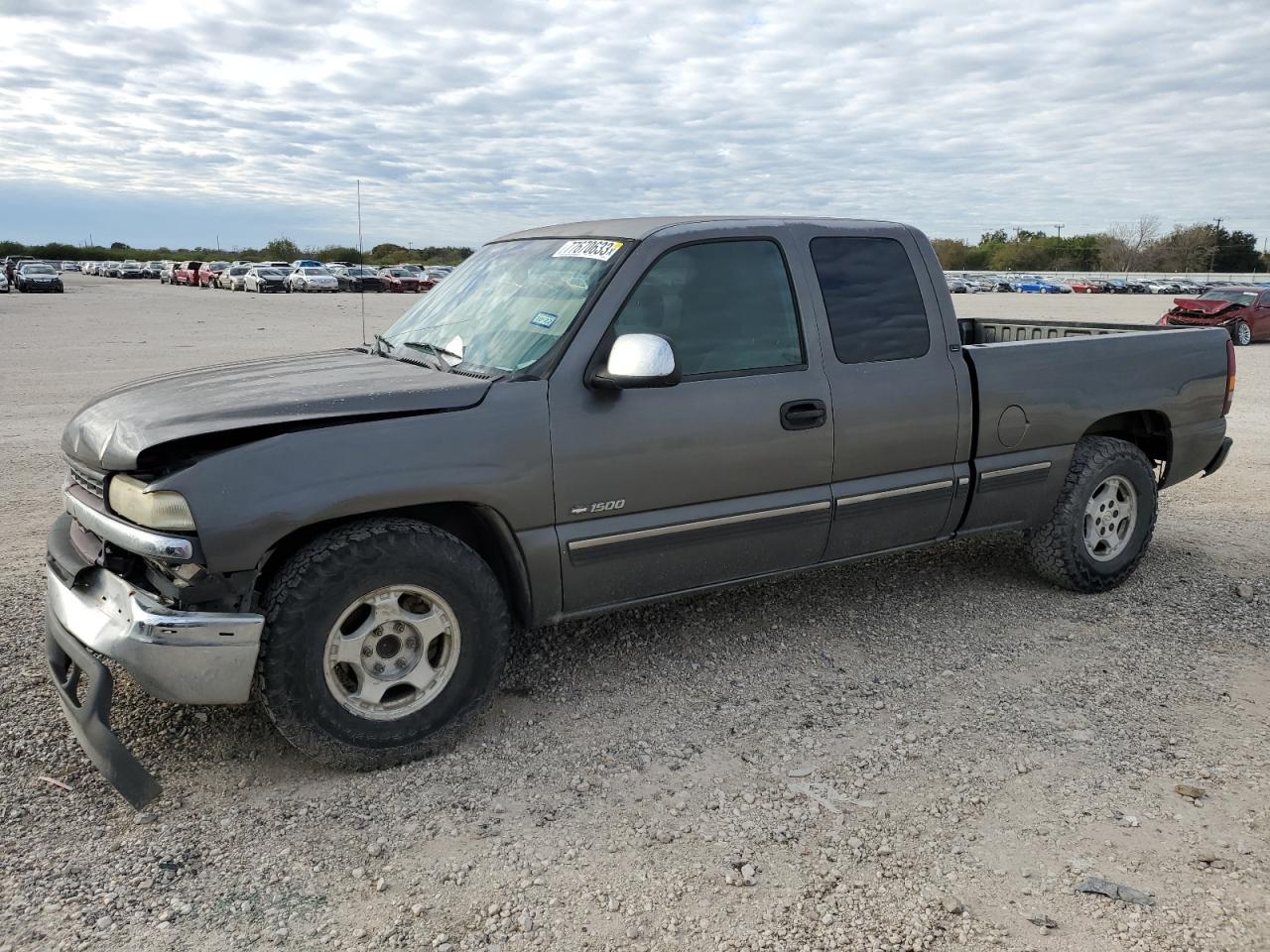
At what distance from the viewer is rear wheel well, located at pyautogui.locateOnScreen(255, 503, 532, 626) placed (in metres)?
3.33

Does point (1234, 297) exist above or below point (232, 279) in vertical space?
below

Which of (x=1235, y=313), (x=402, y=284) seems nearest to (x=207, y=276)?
(x=402, y=284)

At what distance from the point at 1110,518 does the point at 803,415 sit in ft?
7.44

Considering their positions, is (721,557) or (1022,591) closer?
(721,557)

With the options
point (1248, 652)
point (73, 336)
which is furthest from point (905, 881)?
point (73, 336)

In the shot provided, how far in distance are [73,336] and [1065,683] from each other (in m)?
22.1

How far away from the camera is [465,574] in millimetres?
3449

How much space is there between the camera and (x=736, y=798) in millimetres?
3318

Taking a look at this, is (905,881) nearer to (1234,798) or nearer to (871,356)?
(1234,798)

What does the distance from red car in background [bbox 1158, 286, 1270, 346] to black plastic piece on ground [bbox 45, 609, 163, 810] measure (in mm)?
24039

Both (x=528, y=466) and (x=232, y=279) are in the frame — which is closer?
(x=528, y=466)

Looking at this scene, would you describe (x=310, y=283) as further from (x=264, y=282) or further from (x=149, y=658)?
(x=149, y=658)

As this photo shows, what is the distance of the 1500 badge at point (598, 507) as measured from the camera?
367 cm

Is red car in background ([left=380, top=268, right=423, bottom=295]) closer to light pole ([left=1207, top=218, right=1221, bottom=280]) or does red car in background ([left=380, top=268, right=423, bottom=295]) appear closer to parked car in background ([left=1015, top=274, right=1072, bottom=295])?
parked car in background ([left=1015, top=274, right=1072, bottom=295])
